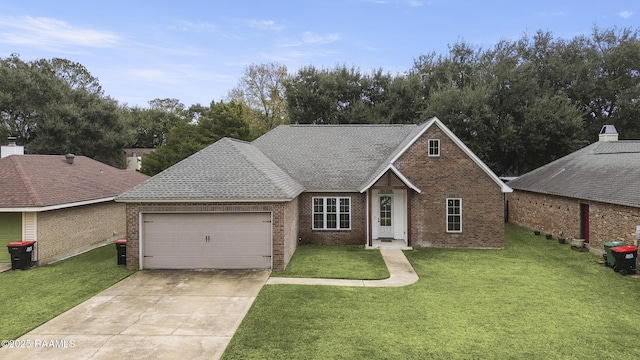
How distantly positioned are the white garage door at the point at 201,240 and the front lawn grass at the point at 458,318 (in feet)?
8.72

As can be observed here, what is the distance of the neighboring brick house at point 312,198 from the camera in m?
13.1

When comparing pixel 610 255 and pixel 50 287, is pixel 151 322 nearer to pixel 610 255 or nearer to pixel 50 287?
pixel 50 287

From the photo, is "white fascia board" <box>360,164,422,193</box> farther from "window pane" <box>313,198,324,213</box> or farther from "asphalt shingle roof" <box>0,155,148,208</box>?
"asphalt shingle roof" <box>0,155,148,208</box>

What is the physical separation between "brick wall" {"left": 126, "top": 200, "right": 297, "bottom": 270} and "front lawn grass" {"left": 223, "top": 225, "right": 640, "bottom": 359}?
2116 millimetres

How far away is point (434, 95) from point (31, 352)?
96.4 feet

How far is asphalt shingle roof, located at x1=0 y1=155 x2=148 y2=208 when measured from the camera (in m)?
14.0

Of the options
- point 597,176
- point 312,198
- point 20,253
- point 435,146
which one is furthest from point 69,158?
point 597,176

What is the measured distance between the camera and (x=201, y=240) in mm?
13180

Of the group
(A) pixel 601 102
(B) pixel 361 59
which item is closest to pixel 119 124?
(B) pixel 361 59

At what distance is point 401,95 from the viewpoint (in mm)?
34281

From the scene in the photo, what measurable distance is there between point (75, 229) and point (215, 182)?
7.59 meters

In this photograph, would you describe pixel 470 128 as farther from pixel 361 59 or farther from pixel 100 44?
pixel 100 44

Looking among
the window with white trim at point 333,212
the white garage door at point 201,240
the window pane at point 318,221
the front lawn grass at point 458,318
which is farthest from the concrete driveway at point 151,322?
the window with white trim at point 333,212

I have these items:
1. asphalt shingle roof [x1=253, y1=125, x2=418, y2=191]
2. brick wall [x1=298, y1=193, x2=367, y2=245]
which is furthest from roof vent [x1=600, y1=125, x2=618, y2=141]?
brick wall [x1=298, y1=193, x2=367, y2=245]
